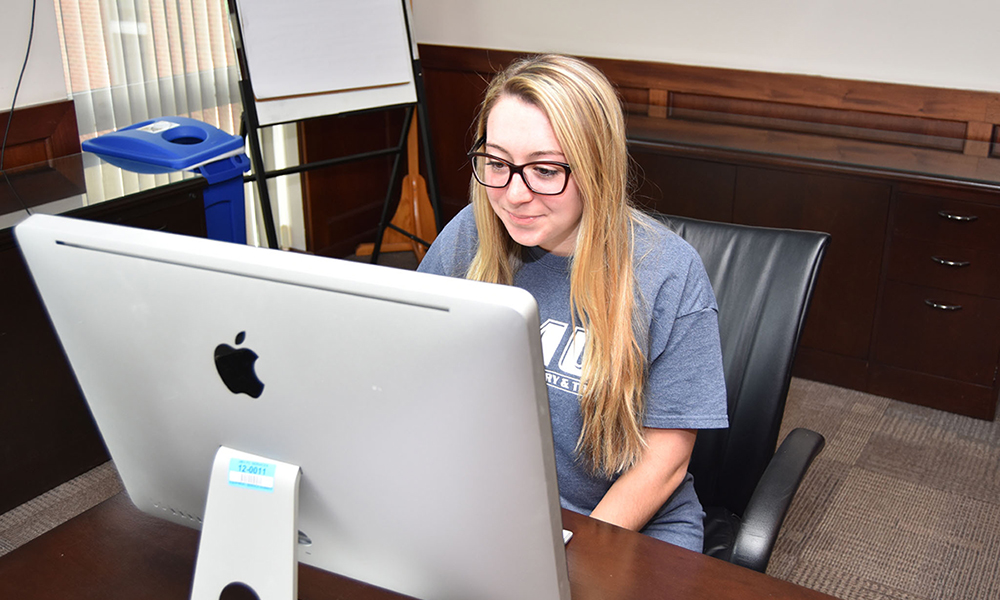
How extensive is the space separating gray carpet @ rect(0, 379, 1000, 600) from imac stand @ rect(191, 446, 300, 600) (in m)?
1.56

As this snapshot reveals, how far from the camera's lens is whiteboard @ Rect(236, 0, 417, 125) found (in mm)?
2861

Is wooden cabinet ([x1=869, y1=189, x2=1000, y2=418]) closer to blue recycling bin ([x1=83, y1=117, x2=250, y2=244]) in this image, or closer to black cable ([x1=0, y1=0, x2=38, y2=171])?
blue recycling bin ([x1=83, y1=117, x2=250, y2=244])

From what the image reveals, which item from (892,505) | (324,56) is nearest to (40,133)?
(324,56)

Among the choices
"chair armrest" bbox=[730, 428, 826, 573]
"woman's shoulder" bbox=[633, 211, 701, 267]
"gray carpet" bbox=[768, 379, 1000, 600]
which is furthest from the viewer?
"gray carpet" bbox=[768, 379, 1000, 600]

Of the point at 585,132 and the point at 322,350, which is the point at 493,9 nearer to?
the point at 585,132

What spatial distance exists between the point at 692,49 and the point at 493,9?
945 millimetres

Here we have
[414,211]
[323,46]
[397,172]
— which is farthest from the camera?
[414,211]

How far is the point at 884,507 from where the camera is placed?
2.36m

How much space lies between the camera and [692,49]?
11.1 ft

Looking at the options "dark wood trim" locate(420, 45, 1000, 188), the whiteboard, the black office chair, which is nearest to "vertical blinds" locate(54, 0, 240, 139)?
the whiteboard

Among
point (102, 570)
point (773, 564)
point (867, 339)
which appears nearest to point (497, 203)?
point (102, 570)

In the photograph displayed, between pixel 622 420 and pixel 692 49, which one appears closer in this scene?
pixel 622 420

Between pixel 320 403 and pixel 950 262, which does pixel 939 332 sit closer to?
pixel 950 262

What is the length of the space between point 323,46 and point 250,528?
2452mm
